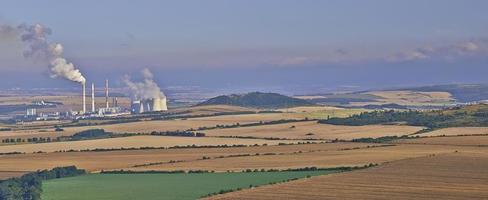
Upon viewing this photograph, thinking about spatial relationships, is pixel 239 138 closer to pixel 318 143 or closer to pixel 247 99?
pixel 318 143

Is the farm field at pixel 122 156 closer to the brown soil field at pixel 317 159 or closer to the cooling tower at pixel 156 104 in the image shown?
the brown soil field at pixel 317 159

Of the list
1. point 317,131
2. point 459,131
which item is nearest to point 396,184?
point 459,131

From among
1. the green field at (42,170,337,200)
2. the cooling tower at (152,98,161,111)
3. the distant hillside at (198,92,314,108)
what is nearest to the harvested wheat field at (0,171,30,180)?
the green field at (42,170,337,200)

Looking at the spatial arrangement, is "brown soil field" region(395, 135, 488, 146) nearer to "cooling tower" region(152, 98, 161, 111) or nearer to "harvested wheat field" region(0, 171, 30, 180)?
"harvested wheat field" region(0, 171, 30, 180)

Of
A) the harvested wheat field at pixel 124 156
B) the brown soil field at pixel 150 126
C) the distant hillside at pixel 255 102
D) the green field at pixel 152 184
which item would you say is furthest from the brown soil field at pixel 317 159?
the distant hillside at pixel 255 102

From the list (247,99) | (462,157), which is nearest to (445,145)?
(462,157)

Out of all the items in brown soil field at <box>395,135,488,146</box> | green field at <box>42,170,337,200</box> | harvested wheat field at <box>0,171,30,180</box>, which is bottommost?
green field at <box>42,170,337,200</box>
